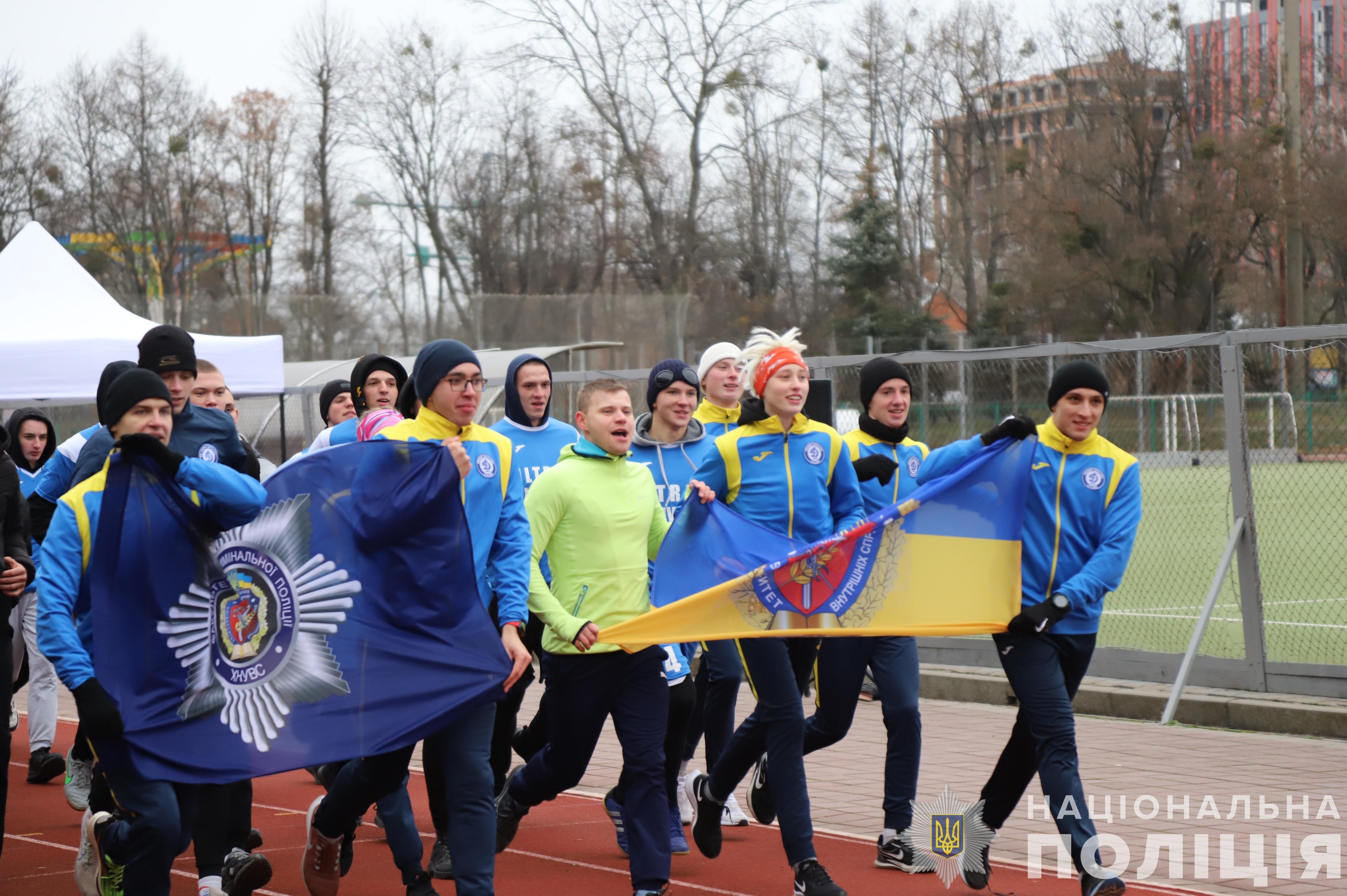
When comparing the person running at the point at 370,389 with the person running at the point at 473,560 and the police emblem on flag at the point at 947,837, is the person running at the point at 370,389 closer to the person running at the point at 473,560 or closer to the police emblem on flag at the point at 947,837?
the person running at the point at 473,560

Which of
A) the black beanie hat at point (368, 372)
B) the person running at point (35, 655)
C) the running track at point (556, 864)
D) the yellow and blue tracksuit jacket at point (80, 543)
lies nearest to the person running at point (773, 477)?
the running track at point (556, 864)

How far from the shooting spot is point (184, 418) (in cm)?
619

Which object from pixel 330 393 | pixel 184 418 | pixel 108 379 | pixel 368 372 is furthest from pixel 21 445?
pixel 108 379

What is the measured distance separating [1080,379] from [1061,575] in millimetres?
750

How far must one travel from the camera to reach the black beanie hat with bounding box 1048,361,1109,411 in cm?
580

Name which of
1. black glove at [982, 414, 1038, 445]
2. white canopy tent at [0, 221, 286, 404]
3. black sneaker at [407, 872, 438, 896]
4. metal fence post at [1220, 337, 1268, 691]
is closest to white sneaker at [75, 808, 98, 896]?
black sneaker at [407, 872, 438, 896]

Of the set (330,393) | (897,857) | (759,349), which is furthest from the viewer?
(330,393)

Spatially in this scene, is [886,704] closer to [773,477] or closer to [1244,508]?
[773,477]

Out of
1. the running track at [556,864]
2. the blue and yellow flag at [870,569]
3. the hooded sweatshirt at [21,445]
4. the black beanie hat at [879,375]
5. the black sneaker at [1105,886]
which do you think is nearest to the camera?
the black sneaker at [1105,886]

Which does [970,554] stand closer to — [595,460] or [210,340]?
[595,460]

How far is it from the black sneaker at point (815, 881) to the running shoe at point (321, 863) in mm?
1727

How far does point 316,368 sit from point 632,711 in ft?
67.7

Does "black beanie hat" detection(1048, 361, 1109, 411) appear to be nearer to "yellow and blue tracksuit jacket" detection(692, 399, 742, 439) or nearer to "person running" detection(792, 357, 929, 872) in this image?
"person running" detection(792, 357, 929, 872)

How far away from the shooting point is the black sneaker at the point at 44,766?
29.4ft
